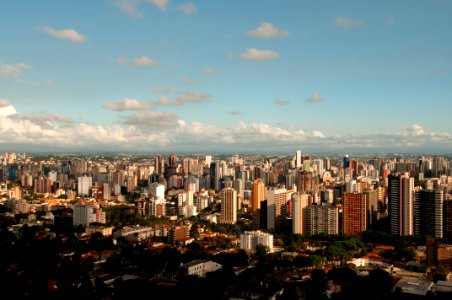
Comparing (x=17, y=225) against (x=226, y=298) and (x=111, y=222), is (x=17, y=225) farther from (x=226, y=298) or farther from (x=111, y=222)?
(x=226, y=298)

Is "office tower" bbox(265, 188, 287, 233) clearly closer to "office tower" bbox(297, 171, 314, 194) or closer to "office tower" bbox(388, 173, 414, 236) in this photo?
"office tower" bbox(388, 173, 414, 236)

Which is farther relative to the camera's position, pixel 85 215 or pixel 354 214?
pixel 85 215

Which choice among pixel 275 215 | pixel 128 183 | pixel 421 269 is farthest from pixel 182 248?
pixel 128 183

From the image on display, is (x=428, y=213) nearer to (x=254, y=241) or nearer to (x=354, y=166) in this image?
(x=254, y=241)

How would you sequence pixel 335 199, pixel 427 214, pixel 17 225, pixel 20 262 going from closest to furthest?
pixel 20 262 < pixel 427 214 < pixel 17 225 < pixel 335 199

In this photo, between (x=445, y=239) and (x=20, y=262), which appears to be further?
(x=445, y=239)

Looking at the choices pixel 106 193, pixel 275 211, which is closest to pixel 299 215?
pixel 275 211

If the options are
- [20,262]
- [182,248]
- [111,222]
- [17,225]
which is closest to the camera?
[20,262]
